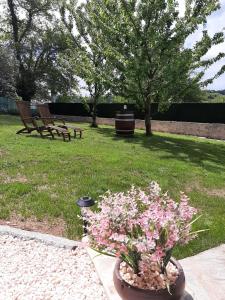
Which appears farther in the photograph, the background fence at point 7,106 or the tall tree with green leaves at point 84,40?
the background fence at point 7,106

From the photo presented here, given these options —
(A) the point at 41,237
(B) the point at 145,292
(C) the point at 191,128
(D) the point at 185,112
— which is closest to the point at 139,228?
(B) the point at 145,292

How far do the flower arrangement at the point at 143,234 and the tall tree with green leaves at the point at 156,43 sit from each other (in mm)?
10786

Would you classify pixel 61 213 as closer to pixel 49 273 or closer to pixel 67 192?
pixel 67 192

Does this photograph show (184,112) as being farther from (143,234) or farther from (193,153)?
(143,234)

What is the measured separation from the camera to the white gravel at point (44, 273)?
10.3ft

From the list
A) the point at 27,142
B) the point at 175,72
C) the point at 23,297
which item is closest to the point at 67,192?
the point at 23,297

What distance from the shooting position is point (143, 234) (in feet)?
8.66

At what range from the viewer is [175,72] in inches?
511

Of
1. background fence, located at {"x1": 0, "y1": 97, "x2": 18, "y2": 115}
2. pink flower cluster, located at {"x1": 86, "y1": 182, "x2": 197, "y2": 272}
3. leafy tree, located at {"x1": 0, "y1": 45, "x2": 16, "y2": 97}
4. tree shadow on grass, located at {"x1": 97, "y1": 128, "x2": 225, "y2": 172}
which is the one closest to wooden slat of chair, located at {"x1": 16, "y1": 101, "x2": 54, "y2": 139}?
tree shadow on grass, located at {"x1": 97, "y1": 128, "x2": 225, "y2": 172}

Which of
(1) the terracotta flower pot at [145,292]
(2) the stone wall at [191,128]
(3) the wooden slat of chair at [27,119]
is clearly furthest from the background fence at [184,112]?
(1) the terracotta flower pot at [145,292]

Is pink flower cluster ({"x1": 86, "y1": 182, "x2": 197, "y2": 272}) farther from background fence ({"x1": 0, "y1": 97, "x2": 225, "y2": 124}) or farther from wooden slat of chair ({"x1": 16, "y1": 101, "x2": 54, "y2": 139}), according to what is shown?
background fence ({"x1": 0, "y1": 97, "x2": 225, "y2": 124})

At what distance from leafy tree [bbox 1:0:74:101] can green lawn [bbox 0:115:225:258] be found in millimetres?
17522

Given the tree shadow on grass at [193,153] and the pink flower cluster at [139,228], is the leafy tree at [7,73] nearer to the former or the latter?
the tree shadow on grass at [193,153]

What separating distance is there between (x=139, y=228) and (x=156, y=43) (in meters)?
11.6
